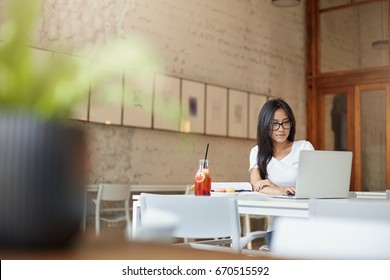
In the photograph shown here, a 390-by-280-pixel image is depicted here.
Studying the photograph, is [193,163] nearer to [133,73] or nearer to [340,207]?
[133,73]

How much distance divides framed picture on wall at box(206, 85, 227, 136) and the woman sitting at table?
14.1ft

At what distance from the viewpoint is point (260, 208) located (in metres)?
2.29

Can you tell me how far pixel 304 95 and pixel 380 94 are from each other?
1284mm

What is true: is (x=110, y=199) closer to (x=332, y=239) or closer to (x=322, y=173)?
(x=322, y=173)

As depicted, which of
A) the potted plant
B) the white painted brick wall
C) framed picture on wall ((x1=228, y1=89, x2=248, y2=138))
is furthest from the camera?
framed picture on wall ((x1=228, y1=89, x2=248, y2=138))

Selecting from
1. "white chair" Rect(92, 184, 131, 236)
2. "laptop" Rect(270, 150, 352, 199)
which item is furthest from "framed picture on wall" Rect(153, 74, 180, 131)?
"laptop" Rect(270, 150, 352, 199)

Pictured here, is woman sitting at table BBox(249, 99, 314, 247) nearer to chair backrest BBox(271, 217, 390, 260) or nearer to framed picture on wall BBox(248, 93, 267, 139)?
chair backrest BBox(271, 217, 390, 260)

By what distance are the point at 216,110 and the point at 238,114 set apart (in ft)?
1.60

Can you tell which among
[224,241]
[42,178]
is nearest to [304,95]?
[224,241]

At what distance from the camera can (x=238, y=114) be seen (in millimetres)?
8102

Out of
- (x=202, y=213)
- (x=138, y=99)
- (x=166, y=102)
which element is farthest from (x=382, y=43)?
(x=202, y=213)

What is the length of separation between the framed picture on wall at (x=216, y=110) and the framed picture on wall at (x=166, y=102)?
571 mm

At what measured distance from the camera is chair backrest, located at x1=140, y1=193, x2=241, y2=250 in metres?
2.11

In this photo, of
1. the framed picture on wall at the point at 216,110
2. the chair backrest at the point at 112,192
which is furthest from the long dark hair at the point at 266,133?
the framed picture on wall at the point at 216,110
